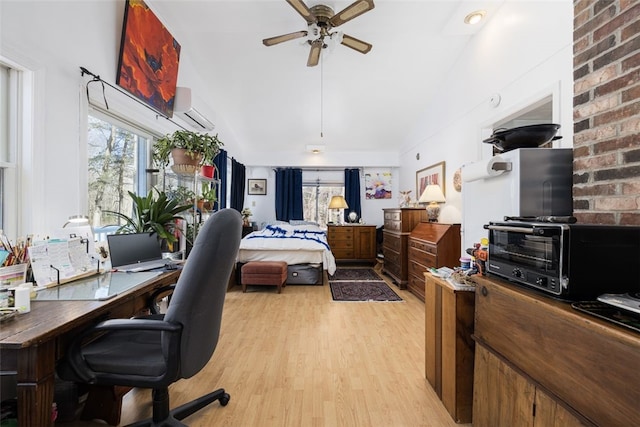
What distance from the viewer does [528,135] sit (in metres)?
1.57

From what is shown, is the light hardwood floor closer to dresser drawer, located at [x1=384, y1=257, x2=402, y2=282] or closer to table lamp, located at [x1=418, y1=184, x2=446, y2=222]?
dresser drawer, located at [x1=384, y1=257, x2=402, y2=282]

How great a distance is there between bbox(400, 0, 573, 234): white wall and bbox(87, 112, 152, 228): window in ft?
11.5

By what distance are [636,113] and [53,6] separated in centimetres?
294

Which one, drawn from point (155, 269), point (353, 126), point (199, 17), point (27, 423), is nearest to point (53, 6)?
point (199, 17)

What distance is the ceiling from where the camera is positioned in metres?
2.81

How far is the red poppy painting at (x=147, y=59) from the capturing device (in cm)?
212

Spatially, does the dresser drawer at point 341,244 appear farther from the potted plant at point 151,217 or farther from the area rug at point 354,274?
the potted plant at point 151,217

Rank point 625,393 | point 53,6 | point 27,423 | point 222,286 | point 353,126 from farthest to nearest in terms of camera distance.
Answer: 1. point 353,126
2. point 53,6
3. point 222,286
4. point 27,423
5. point 625,393

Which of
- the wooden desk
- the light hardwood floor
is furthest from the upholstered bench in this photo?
the wooden desk

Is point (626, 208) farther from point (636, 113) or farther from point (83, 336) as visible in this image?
point (83, 336)

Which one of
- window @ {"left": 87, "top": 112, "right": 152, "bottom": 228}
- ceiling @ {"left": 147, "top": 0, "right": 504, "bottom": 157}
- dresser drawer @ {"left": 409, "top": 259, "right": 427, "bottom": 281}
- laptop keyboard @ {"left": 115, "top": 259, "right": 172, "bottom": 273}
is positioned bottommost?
dresser drawer @ {"left": 409, "top": 259, "right": 427, "bottom": 281}

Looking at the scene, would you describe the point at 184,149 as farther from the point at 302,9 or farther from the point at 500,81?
the point at 500,81

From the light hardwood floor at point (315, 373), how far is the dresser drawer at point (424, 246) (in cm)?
75

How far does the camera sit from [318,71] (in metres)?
3.83
